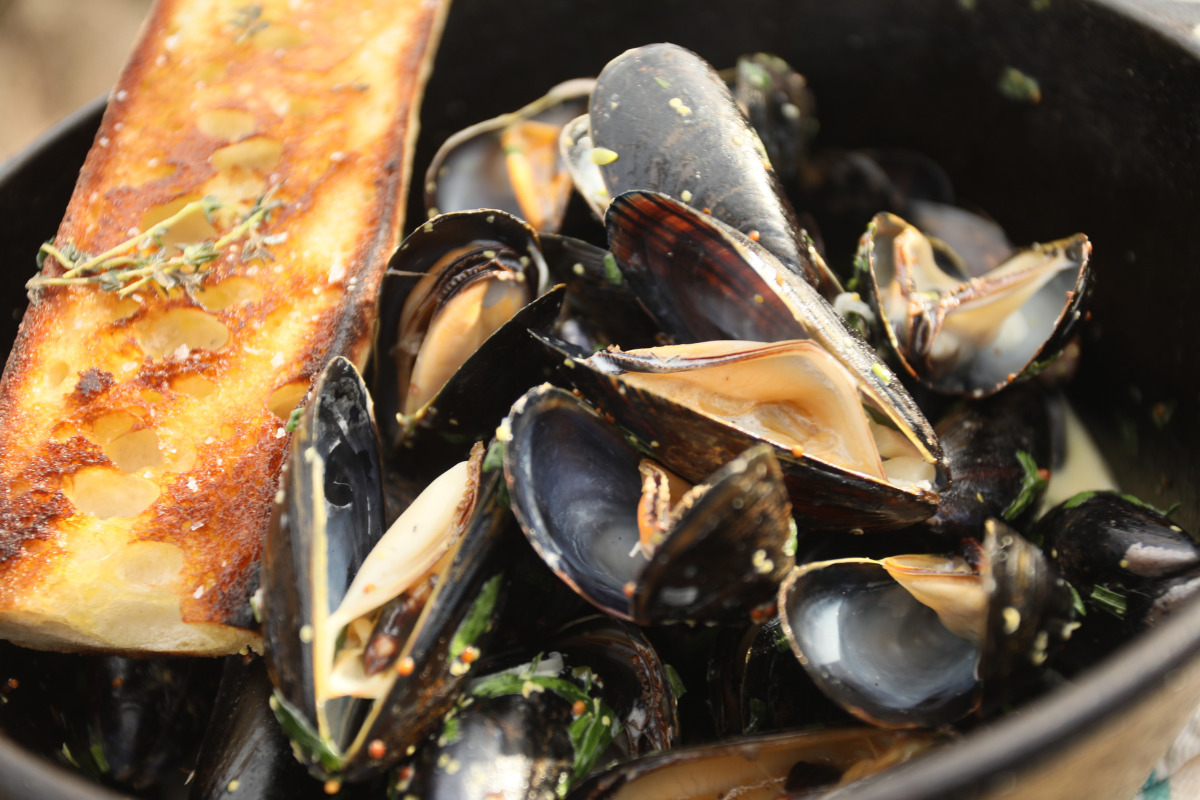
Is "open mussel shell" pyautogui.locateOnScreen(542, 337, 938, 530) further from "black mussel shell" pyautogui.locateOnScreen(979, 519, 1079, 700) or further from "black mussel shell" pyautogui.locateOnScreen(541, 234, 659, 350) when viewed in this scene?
"black mussel shell" pyautogui.locateOnScreen(541, 234, 659, 350)

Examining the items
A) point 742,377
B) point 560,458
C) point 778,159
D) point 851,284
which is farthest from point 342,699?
point 778,159

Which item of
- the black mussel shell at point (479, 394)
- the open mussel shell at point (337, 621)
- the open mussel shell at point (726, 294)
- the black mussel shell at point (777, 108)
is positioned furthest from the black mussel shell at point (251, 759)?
the black mussel shell at point (777, 108)

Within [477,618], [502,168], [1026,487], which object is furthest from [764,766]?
[502,168]

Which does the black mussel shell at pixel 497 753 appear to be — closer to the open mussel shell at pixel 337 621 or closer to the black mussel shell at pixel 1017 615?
the open mussel shell at pixel 337 621

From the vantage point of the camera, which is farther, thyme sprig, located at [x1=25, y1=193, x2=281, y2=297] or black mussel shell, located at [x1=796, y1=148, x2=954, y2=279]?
black mussel shell, located at [x1=796, y1=148, x2=954, y2=279]

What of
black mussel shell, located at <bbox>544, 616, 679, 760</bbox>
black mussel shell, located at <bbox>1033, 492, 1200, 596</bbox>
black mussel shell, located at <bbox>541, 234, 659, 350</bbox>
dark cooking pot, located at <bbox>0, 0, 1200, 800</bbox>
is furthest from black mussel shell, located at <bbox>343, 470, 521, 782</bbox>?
black mussel shell, located at <bbox>1033, 492, 1200, 596</bbox>
